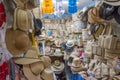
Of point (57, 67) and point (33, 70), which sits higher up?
point (33, 70)

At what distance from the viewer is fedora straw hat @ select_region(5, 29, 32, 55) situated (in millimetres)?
1493

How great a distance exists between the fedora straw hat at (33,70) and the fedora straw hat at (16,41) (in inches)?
7.6

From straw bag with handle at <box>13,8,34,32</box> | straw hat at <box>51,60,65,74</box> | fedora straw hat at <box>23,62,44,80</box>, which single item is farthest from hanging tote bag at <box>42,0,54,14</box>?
straw bag with handle at <box>13,8,34,32</box>

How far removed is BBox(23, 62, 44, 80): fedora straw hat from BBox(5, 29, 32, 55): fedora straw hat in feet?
0.63

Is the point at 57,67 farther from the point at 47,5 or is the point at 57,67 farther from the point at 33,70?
the point at 33,70

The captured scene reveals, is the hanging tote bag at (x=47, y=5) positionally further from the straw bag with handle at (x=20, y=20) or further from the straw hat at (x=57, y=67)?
the straw bag with handle at (x=20, y=20)

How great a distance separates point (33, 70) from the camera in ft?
5.74

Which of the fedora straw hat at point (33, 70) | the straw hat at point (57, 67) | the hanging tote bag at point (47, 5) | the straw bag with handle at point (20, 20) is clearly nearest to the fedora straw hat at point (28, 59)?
the fedora straw hat at point (33, 70)

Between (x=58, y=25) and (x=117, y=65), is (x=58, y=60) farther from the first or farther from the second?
(x=117, y=65)

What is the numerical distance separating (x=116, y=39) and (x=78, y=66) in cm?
197

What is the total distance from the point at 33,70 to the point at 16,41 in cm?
33

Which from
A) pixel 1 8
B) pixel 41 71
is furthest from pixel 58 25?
pixel 1 8

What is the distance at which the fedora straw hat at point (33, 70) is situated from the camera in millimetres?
1691

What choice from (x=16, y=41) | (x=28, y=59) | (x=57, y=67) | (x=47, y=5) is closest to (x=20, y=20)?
(x=16, y=41)
